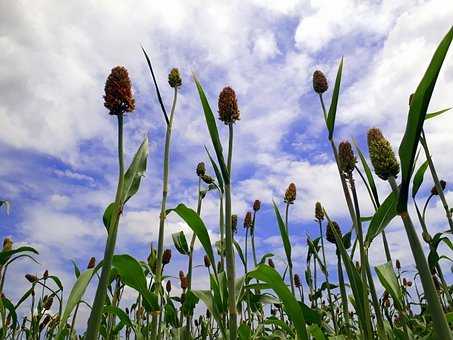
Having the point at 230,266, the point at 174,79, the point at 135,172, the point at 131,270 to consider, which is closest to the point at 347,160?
the point at 230,266

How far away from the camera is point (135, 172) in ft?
5.70

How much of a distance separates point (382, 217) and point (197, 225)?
0.96 m

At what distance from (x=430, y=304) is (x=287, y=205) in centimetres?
339

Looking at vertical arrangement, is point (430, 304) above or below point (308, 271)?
below

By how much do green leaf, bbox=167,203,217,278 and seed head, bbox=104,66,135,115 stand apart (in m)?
0.62

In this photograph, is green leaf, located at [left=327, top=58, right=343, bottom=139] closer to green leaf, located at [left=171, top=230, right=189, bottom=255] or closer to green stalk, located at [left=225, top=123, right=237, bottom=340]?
green stalk, located at [left=225, top=123, right=237, bottom=340]

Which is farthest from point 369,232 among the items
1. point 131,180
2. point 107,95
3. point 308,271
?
point 308,271

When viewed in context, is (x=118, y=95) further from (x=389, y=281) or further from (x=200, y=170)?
(x=200, y=170)

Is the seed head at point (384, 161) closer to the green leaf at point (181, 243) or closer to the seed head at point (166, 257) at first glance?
the green leaf at point (181, 243)

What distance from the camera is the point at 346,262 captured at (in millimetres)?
1719

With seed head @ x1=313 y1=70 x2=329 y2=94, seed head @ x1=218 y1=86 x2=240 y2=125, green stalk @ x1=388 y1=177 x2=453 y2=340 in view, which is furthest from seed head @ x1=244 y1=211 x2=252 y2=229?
green stalk @ x1=388 y1=177 x2=453 y2=340

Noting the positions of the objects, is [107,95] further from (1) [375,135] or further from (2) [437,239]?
(2) [437,239]

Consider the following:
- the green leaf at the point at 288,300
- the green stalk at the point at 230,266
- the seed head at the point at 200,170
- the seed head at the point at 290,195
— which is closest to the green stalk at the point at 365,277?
the green leaf at the point at 288,300

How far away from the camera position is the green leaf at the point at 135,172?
5.57 feet
